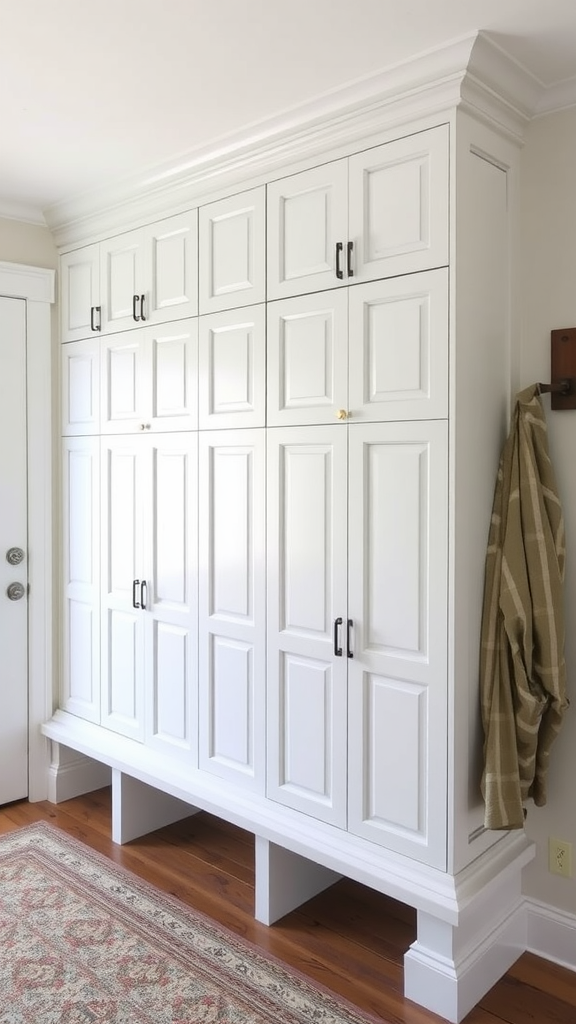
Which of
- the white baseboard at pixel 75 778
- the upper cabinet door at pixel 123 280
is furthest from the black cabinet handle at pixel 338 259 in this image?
the white baseboard at pixel 75 778

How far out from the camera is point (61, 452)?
3443mm

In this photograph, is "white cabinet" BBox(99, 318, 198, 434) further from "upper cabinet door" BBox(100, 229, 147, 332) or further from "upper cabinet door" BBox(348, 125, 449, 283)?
"upper cabinet door" BBox(348, 125, 449, 283)

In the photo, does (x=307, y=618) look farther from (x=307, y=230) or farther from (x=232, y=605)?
(x=307, y=230)

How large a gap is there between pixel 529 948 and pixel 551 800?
47 centimetres

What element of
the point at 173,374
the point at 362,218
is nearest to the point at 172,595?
the point at 173,374

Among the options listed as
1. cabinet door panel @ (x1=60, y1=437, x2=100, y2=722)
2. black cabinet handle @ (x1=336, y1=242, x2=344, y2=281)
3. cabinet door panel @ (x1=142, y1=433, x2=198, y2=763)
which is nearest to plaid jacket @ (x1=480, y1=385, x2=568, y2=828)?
black cabinet handle @ (x1=336, y1=242, x2=344, y2=281)

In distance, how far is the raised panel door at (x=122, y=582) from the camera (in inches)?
120

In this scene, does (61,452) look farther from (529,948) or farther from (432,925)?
(529,948)

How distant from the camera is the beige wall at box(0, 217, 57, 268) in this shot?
327 cm

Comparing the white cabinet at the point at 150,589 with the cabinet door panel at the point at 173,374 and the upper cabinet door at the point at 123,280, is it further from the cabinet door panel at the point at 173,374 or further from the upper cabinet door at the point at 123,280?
the upper cabinet door at the point at 123,280

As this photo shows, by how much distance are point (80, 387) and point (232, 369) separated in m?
0.98

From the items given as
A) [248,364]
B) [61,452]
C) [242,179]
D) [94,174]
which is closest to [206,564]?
[248,364]

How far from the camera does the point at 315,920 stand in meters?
2.54

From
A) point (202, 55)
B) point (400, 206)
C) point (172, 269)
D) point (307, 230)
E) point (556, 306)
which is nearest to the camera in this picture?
point (202, 55)
